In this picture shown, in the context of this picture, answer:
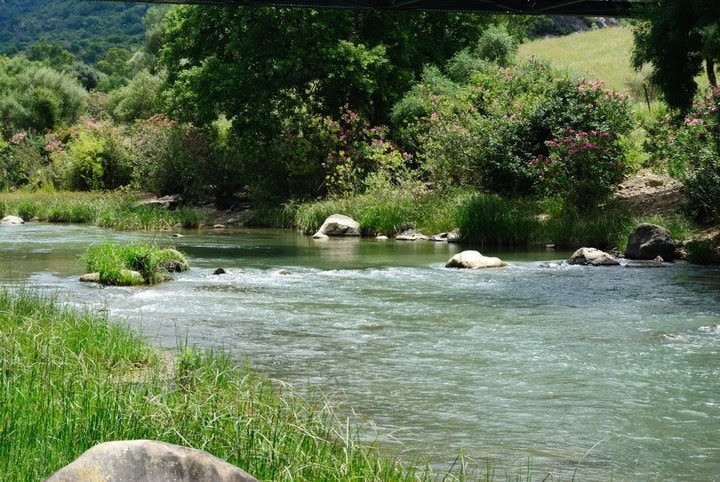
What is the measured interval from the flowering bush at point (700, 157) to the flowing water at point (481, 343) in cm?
230

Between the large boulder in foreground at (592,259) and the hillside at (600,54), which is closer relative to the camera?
the large boulder in foreground at (592,259)

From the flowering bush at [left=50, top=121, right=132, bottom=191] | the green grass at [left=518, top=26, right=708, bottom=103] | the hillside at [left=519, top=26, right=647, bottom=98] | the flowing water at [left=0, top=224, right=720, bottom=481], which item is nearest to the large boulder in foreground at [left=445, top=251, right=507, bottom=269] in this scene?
the flowing water at [left=0, top=224, right=720, bottom=481]

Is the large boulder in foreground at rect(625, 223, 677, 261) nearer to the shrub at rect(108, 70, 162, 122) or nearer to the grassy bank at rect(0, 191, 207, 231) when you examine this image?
the grassy bank at rect(0, 191, 207, 231)

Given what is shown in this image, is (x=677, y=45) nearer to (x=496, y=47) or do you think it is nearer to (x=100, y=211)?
(x=496, y=47)

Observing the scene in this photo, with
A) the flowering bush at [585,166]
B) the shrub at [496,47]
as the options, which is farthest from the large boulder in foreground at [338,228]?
the shrub at [496,47]

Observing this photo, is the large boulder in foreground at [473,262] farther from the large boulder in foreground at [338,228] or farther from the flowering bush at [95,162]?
the flowering bush at [95,162]

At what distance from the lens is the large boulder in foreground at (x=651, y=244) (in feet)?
64.8

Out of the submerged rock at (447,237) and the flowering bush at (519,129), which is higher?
the flowering bush at (519,129)

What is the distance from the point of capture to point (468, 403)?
27.9ft

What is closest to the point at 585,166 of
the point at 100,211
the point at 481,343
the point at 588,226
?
the point at 588,226

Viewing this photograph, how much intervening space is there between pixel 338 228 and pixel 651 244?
30.1ft

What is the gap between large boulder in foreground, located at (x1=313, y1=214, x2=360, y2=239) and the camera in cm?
2642

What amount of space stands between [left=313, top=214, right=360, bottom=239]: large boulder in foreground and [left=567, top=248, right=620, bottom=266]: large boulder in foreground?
8.23 metres

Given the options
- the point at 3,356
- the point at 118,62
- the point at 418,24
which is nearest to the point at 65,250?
the point at 3,356
